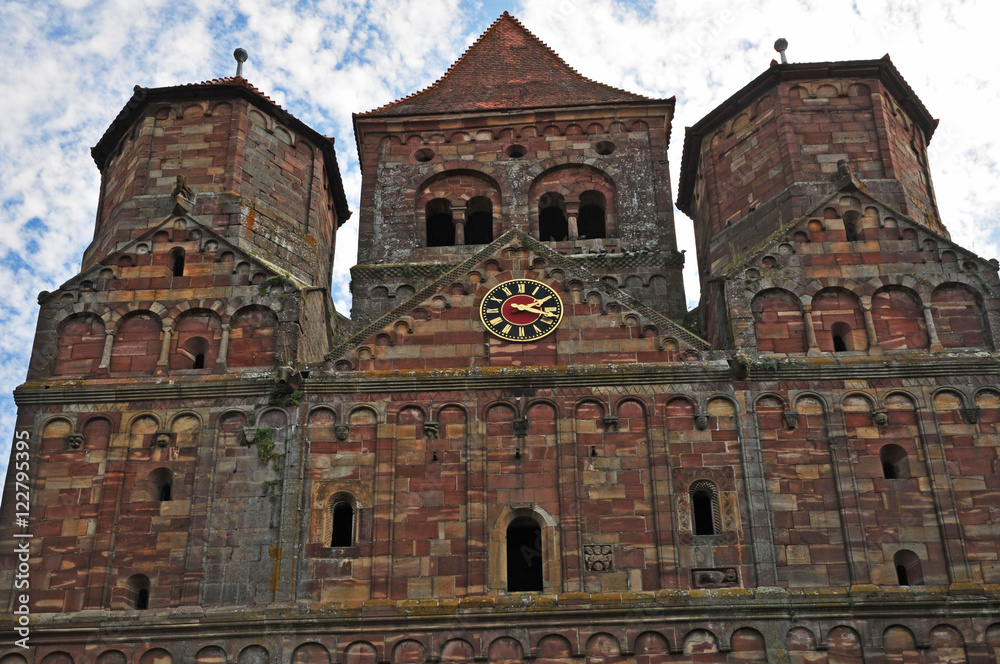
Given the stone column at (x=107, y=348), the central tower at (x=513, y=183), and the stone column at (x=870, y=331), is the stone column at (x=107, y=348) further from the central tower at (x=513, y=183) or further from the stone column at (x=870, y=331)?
the stone column at (x=870, y=331)

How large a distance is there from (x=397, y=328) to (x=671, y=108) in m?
11.6

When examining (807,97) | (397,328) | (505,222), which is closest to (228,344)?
(397,328)

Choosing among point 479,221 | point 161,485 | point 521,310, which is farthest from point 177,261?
point 479,221

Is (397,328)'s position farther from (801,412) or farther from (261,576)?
(801,412)

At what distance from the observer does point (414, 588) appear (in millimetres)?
22375

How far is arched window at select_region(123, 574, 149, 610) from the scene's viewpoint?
2248cm

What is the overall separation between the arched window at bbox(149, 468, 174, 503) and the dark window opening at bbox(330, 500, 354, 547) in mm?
2854

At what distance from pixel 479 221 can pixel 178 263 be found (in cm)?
883

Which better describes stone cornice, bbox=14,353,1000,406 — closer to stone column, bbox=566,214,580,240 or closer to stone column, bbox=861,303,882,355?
stone column, bbox=861,303,882,355

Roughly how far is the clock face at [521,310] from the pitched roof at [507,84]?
9017mm

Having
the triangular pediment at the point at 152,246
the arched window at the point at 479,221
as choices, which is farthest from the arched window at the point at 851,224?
the triangular pediment at the point at 152,246

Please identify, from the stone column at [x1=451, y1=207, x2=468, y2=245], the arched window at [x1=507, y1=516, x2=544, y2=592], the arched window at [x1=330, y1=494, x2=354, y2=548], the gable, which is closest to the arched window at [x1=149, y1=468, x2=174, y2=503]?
the arched window at [x1=330, y1=494, x2=354, y2=548]

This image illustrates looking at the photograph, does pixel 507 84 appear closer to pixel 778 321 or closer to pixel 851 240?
pixel 851 240

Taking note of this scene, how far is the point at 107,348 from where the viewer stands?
995 inches
